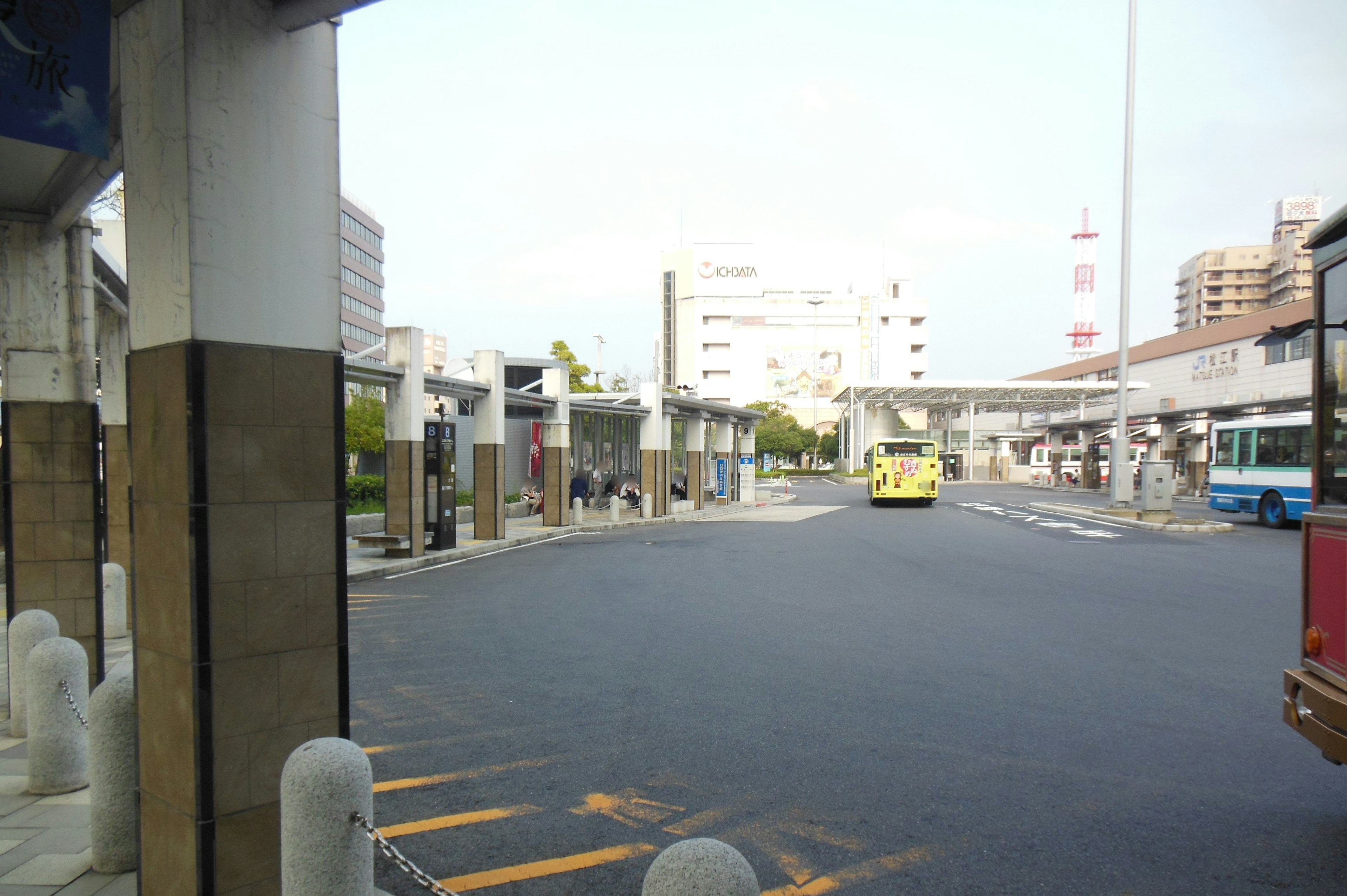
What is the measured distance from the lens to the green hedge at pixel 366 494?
21.6m

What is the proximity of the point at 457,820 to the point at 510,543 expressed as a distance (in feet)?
46.8

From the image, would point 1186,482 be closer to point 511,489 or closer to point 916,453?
point 916,453

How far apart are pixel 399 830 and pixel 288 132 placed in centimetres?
337

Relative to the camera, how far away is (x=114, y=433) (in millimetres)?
10969

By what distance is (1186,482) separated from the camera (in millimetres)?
42219

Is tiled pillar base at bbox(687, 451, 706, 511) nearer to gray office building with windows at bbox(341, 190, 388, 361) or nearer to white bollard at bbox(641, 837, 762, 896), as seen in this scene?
white bollard at bbox(641, 837, 762, 896)

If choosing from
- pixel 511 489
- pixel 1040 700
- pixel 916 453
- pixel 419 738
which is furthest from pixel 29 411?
pixel 916 453

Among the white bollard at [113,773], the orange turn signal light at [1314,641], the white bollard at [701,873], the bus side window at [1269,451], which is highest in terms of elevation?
the bus side window at [1269,451]

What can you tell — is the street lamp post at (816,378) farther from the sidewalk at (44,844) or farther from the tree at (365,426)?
the sidewalk at (44,844)

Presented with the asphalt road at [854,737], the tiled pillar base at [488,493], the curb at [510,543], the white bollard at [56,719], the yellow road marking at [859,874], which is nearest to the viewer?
the yellow road marking at [859,874]

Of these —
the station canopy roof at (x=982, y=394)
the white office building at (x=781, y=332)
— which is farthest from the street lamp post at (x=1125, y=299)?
the white office building at (x=781, y=332)

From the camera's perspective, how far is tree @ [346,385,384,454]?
89.2 ft

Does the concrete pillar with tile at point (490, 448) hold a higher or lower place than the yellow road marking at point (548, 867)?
higher

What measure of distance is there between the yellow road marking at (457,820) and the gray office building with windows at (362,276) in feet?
230
